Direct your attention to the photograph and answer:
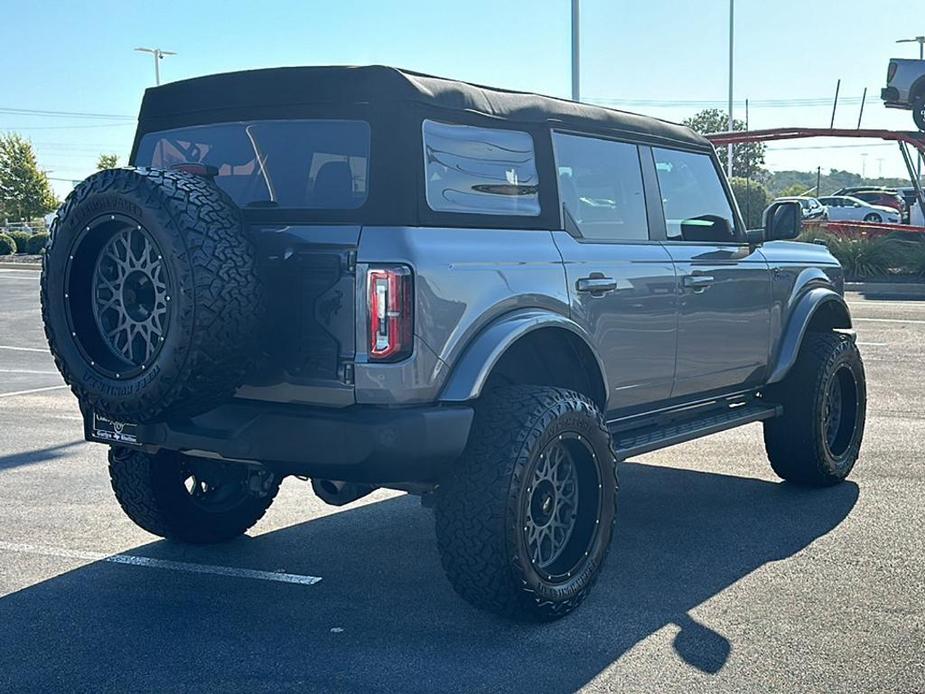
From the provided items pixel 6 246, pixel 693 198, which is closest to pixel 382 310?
pixel 693 198

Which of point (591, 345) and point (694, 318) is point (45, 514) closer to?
point (591, 345)

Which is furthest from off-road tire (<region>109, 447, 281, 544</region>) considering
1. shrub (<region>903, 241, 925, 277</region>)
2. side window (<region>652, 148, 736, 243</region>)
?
shrub (<region>903, 241, 925, 277</region>)

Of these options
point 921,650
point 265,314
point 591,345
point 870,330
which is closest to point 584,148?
point 591,345

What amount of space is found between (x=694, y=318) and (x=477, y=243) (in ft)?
5.56

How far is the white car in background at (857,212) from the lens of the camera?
3869cm

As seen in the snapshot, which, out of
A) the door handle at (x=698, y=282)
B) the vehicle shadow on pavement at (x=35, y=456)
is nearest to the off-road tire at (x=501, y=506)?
the door handle at (x=698, y=282)

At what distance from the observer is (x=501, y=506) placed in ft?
13.1

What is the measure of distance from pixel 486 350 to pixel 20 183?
2403 inches

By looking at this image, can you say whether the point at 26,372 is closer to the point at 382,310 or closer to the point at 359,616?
the point at 359,616

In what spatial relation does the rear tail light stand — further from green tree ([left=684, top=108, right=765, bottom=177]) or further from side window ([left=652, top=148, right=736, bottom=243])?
green tree ([left=684, top=108, right=765, bottom=177])

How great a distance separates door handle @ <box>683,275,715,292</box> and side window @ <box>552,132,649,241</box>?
1.03ft

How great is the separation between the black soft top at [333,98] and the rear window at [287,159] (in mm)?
67

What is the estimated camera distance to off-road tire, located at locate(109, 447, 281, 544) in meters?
5.02

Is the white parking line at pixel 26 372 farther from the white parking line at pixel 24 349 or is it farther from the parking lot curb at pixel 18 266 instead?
the parking lot curb at pixel 18 266
